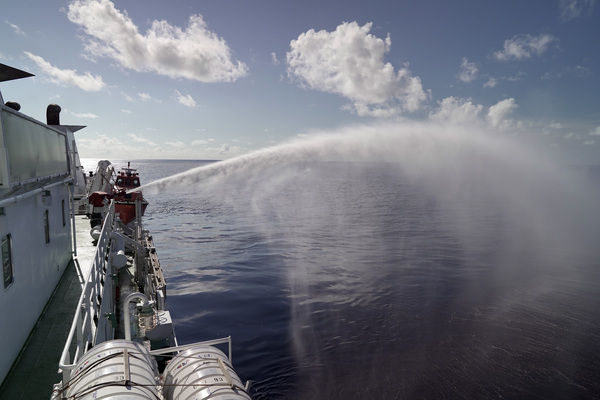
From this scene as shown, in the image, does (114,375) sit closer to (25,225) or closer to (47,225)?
(25,225)

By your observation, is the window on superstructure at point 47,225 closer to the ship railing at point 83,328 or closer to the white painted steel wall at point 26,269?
the white painted steel wall at point 26,269

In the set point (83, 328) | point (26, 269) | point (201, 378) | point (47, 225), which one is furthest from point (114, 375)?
point (47, 225)

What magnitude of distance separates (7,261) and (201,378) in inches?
235

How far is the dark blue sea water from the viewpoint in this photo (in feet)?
56.9

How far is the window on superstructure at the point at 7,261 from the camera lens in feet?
27.4

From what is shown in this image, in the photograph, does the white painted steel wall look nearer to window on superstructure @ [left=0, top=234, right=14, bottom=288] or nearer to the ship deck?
window on superstructure @ [left=0, top=234, right=14, bottom=288]

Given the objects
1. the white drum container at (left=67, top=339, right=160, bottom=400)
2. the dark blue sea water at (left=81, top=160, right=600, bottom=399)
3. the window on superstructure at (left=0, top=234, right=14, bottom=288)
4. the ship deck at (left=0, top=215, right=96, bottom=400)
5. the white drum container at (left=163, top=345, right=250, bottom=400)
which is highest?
the window on superstructure at (left=0, top=234, right=14, bottom=288)

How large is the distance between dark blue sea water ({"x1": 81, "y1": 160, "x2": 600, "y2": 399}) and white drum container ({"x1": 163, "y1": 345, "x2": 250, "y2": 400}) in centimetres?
1054

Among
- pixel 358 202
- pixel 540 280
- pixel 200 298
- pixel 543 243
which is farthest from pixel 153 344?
pixel 358 202

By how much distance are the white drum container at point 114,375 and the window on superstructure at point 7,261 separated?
3886mm

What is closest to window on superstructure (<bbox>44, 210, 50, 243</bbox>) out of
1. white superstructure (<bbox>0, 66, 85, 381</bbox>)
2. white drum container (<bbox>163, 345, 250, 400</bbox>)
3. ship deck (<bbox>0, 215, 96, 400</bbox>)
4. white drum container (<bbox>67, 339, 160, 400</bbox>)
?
white superstructure (<bbox>0, 66, 85, 381</bbox>)

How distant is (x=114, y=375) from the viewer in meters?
5.88

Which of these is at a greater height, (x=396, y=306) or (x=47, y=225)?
(x=47, y=225)

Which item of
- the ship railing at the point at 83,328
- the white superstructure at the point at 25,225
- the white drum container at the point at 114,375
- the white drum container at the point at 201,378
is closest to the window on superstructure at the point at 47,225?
the white superstructure at the point at 25,225
